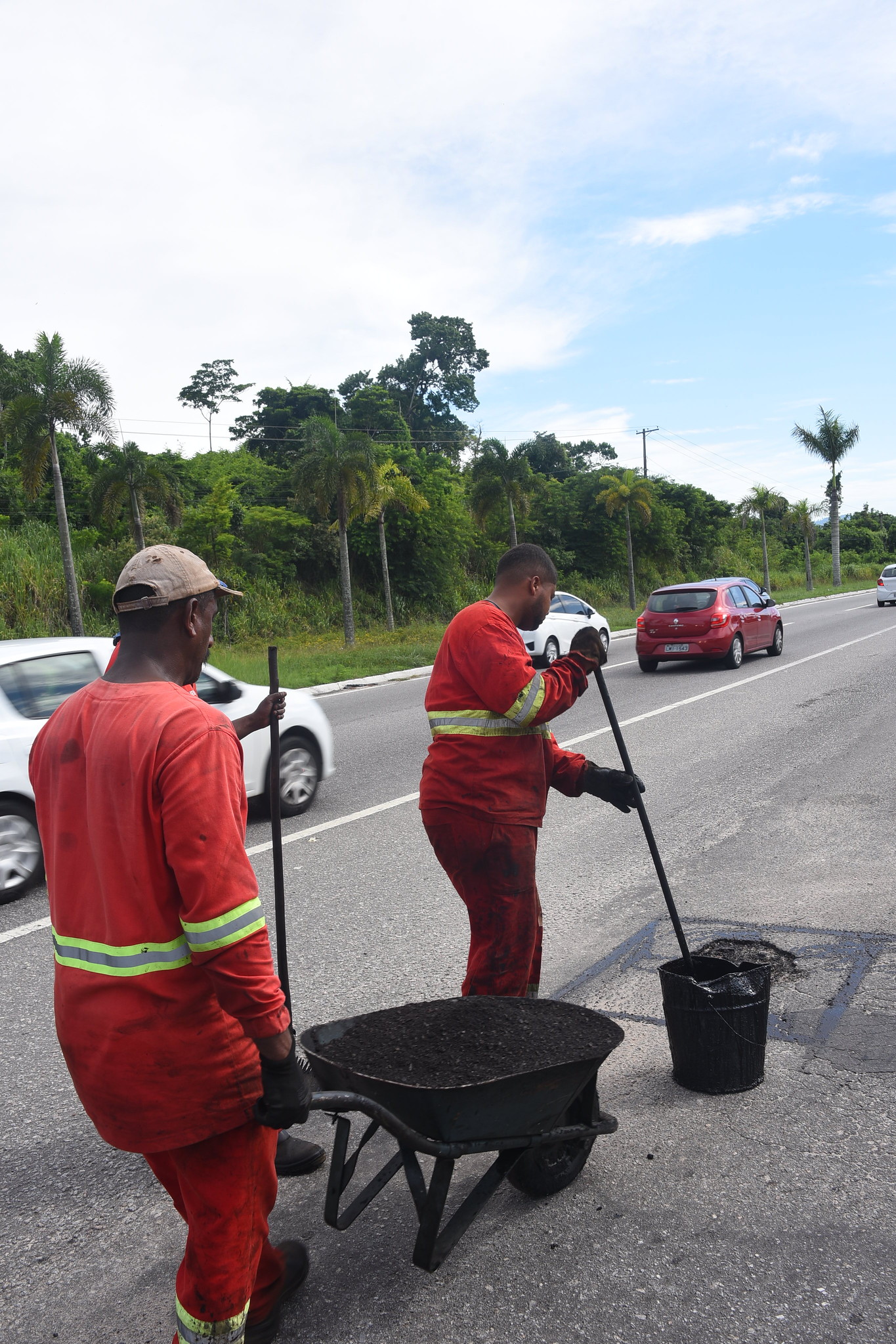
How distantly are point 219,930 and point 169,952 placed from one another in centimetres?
16

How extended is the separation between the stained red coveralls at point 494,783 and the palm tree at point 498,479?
33369 millimetres

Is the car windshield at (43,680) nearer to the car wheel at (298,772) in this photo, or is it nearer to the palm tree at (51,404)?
the car wheel at (298,772)

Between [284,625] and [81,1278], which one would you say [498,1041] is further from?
[284,625]

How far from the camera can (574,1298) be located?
2.48 m

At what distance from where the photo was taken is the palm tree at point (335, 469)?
2872 cm

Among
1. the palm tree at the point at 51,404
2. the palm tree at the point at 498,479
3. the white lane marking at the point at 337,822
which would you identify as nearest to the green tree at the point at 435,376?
the palm tree at the point at 498,479

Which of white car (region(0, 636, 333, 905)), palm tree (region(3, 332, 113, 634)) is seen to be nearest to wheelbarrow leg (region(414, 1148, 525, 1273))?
white car (region(0, 636, 333, 905))

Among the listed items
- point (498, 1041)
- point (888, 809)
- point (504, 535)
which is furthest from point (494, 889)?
point (504, 535)

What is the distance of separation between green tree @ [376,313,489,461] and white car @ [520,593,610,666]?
167ft

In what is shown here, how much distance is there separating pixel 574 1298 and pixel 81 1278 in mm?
1324

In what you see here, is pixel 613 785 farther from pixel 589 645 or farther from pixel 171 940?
pixel 171 940

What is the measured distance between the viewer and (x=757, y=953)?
4.68m

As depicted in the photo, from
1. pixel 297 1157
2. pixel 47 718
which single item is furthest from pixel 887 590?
pixel 297 1157

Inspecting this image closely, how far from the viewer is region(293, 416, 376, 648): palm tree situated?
2872 cm
